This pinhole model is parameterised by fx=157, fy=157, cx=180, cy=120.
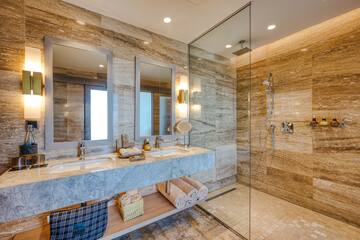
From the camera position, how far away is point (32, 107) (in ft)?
5.17

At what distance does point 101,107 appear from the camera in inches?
75.9

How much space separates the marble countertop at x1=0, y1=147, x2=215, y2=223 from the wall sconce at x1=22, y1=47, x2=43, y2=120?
0.55m

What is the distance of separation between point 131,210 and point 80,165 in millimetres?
739

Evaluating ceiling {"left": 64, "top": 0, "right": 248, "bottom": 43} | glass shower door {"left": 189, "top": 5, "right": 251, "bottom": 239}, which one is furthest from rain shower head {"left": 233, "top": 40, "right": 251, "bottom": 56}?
ceiling {"left": 64, "top": 0, "right": 248, "bottom": 43}

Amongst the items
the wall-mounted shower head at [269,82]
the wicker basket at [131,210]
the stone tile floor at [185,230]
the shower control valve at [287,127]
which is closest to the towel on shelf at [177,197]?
the stone tile floor at [185,230]

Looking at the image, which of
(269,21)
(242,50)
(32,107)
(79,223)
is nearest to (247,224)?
(79,223)

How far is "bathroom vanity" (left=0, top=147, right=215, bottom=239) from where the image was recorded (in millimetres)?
1116

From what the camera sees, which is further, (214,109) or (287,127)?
(214,109)

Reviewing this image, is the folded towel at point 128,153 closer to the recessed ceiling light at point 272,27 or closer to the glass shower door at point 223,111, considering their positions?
the glass shower door at point 223,111

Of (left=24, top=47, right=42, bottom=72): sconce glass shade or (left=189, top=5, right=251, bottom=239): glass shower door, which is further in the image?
(left=189, top=5, right=251, bottom=239): glass shower door

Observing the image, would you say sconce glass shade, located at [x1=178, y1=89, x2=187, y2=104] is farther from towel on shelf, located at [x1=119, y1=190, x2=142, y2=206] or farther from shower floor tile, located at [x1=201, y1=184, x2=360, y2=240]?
shower floor tile, located at [x1=201, y1=184, x2=360, y2=240]

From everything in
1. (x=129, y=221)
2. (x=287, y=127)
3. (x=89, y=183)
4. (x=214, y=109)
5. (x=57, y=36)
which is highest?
(x=57, y=36)

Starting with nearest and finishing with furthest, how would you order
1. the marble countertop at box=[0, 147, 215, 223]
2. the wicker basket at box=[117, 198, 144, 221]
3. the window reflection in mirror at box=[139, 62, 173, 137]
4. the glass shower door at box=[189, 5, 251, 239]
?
the marble countertop at box=[0, 147, 215, 223]
the wicker basket at box=[117, 198, 144, 221]
the window reflection in mirror at box=[139, 62, 173, 137]
the glass shower door at box=[189, 5, 251, 239]

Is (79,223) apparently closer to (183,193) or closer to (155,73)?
(183,193)
